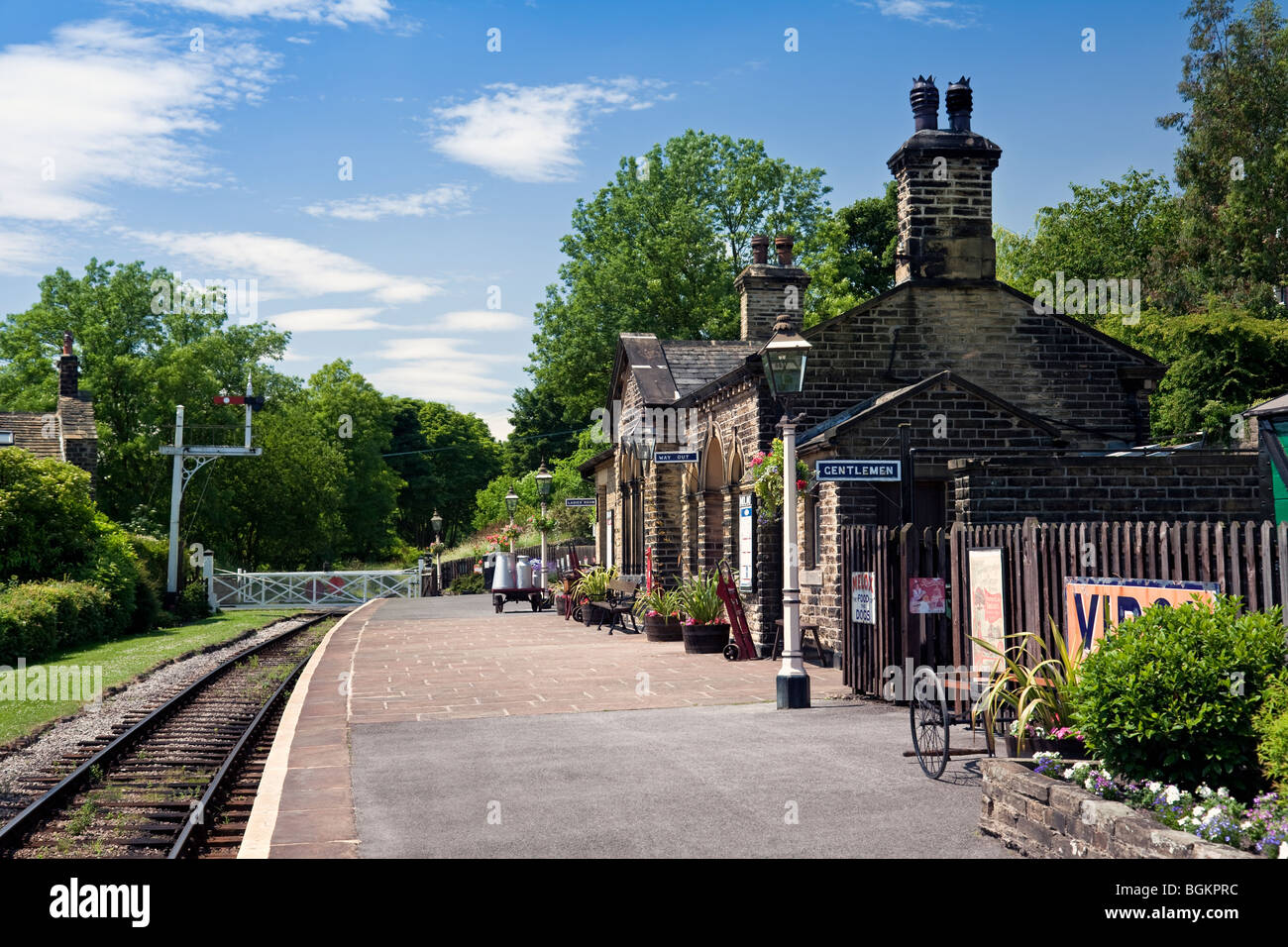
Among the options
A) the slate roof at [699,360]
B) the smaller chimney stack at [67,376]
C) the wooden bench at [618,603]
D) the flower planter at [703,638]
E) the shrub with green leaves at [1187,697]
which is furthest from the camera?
the smaller chimney stack at [67,376]

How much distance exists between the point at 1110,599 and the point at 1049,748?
1090 millimetres

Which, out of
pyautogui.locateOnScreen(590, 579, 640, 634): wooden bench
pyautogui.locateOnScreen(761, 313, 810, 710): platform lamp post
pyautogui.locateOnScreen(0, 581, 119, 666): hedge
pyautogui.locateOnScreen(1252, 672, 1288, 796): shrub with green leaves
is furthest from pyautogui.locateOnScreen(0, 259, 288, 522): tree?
pyautogui.locateOnScreen(1252, 672, 1288, 796): shrub with green leaves

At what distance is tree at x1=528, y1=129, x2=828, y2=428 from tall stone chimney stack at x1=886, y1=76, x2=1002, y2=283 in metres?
25.9

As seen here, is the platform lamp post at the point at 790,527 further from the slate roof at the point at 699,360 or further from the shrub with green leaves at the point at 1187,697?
the slate roof at the point at 699,360

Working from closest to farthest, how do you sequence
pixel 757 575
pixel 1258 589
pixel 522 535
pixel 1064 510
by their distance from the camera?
1. pixel 1258 589
2. pixel 1064 510
3. pixel 757 575
4. pixel 522 535

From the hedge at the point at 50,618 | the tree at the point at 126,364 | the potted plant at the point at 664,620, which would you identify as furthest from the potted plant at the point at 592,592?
the tree at the point at 126,364

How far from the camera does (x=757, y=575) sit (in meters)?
17.0

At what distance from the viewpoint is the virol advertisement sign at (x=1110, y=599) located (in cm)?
675

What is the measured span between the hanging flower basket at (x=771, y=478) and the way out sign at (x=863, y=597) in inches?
135

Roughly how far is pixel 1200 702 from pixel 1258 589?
1.25 meters

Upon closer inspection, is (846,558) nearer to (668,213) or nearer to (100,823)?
(100,823)

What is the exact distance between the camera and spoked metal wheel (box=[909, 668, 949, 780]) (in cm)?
788

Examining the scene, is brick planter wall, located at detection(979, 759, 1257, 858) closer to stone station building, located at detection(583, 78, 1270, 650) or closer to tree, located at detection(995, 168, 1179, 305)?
stone station building, located at detection(583, 78, 1270, 650)
